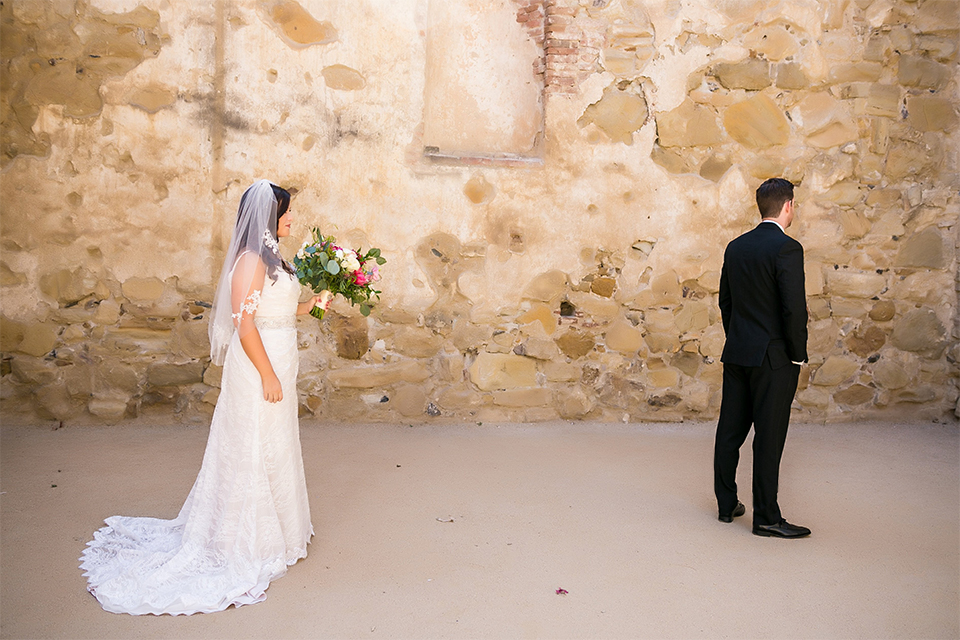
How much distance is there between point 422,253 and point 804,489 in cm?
313

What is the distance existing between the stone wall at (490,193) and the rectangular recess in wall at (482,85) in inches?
1.1

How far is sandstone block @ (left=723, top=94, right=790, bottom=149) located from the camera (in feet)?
20.0

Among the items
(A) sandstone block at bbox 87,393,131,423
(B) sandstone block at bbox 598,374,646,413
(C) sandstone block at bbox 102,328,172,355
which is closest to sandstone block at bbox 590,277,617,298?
(B) sandstone block at bbox 598,374,646,413

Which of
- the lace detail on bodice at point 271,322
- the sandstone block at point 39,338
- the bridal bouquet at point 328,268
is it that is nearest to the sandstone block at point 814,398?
the bridal bouquet at point 328,268

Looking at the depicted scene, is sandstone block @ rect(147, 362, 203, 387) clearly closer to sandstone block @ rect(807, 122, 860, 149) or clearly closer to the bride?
the bride

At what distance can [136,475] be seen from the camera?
183 inches

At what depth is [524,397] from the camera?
6.14 m

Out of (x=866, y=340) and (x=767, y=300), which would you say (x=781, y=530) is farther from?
(x=866, y=340)

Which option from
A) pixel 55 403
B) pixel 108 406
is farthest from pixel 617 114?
pixel 55 403

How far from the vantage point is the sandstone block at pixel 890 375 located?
6285 mm

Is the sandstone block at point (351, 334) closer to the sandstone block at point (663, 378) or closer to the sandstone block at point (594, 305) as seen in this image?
the sandstone block at point (594, 305)

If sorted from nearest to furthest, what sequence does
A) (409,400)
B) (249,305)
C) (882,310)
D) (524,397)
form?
(249,305)
(409,400)
(524,397)
(882,310)

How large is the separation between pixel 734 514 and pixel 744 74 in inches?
141

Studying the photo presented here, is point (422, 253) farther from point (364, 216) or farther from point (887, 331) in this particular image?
point (887, 331)
